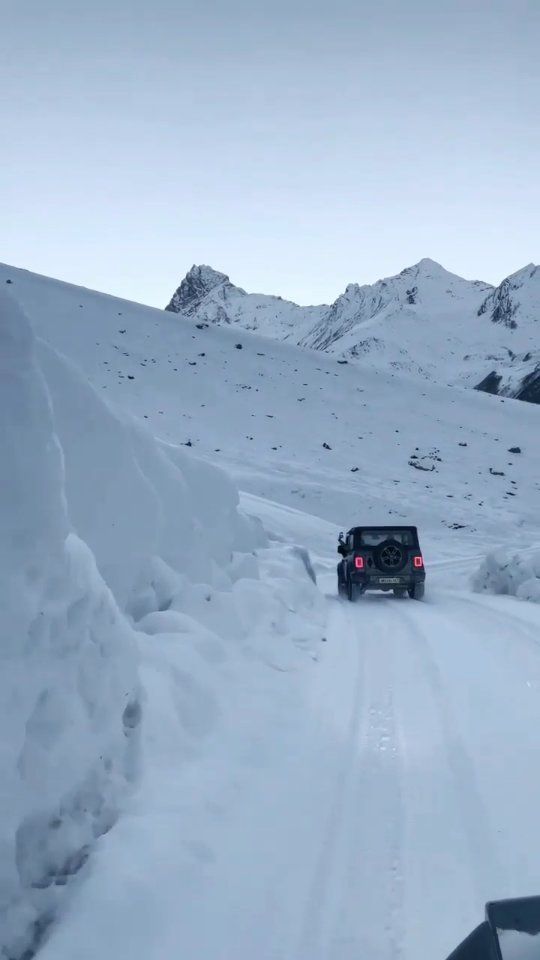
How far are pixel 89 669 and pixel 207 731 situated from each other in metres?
1.50

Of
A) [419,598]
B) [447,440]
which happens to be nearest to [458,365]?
[447,440]

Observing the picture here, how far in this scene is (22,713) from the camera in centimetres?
309

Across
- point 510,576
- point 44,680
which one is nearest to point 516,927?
point 44,680

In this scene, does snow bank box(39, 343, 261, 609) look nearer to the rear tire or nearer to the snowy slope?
the rear tire

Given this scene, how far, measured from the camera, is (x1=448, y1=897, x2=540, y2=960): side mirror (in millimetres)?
1822

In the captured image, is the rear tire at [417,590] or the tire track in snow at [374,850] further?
the rear tire at [417,590]

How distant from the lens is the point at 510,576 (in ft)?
44.8

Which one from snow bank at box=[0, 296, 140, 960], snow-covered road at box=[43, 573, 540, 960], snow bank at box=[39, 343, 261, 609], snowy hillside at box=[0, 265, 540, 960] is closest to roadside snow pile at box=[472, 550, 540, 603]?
snowy hillside at box=[0, 265, 540, 960]

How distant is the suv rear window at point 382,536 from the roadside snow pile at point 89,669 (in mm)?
7991

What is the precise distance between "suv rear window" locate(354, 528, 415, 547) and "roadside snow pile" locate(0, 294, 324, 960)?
7.99 metres

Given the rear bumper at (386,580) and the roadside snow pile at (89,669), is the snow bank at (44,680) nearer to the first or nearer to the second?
the roadside snow pile at (89,669)

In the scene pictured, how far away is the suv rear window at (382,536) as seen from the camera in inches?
576

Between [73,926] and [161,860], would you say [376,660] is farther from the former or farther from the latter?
[73,926]

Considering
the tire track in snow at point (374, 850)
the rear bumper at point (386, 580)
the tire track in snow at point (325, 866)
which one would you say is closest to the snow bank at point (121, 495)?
the tire track in snow at point (325, 866)
